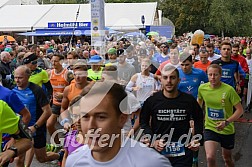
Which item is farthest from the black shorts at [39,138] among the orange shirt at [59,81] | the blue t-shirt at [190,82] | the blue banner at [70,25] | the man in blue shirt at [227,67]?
the blue banner at [70,25]

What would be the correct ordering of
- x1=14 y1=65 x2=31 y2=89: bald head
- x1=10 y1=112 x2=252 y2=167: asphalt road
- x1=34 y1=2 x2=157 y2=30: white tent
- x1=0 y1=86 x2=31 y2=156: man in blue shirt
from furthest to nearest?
x1=34 y1=2 x2=157 y2=30: white tent → x1=10 y1=112 x2=252 y2=167: asphalt road → x1=14 y1=65 x2=31 y2=89: bald head → x1=0 y1=86 x2=31 y2=156: man in blue shirt

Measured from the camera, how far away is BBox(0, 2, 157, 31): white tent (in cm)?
3788

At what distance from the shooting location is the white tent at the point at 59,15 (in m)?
37.9

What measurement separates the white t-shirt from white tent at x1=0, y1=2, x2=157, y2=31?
33893 millimetres

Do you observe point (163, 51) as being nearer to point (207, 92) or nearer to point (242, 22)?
point (207, 92)

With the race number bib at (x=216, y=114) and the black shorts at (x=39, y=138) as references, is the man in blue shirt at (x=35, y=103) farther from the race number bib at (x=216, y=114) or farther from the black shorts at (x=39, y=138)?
the race number bib at (x=216, y=114)

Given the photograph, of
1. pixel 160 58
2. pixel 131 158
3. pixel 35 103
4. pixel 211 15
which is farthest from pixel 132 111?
pixel 211 15

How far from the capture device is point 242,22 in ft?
131

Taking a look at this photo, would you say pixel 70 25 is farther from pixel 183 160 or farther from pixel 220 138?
pixel 183 160

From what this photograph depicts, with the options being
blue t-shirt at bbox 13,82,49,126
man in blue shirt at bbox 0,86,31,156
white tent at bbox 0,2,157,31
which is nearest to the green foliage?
white tent at bbox 0,2,157,31

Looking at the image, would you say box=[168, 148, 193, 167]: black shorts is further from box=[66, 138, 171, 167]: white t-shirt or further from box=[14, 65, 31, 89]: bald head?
box=[66, 138, 171, 167]: white t-shirt

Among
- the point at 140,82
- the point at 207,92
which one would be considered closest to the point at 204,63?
the point at 140,82

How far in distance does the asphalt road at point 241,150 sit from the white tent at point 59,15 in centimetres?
2673

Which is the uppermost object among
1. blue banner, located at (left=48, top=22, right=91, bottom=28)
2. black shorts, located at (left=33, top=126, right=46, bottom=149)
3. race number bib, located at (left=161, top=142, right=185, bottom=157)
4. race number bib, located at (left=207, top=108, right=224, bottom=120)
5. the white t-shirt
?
blue banner, located at (left=48, top=22, right=91, bottom=28)
